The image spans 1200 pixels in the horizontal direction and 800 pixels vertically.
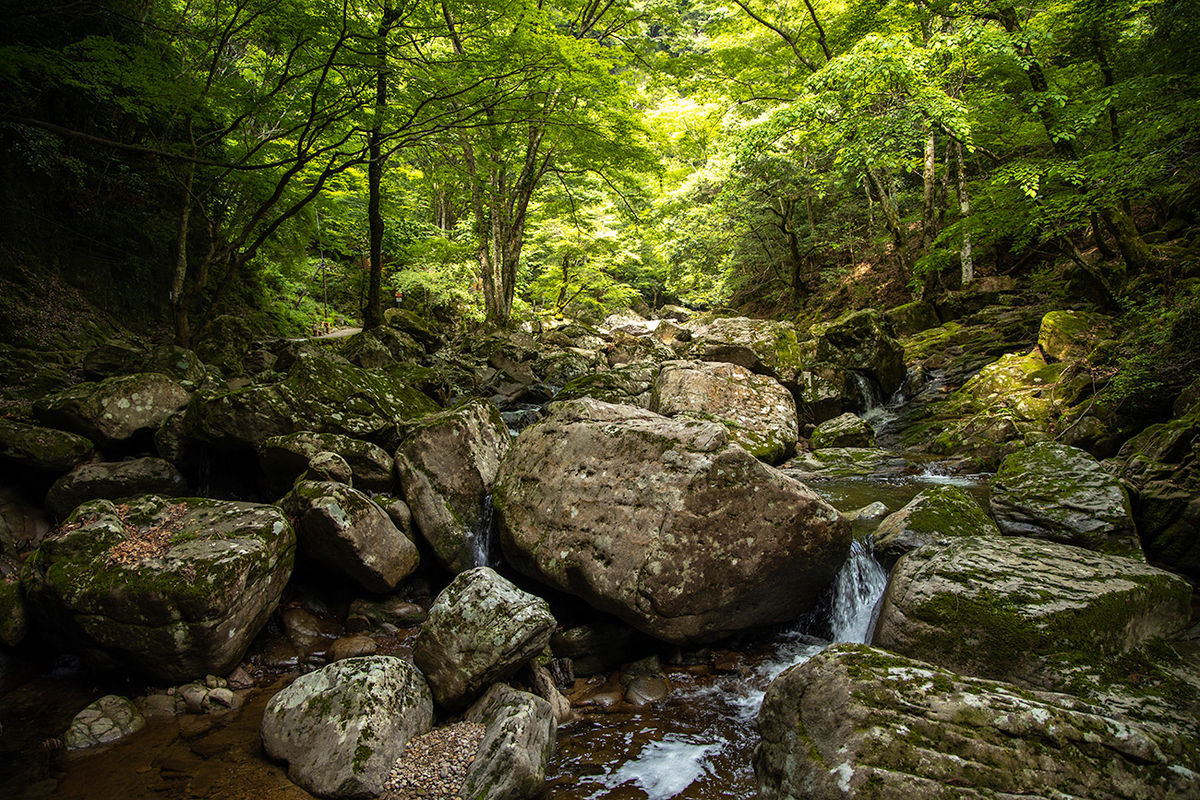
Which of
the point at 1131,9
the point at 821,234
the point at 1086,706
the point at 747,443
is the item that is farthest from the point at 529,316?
the point at 1086,706

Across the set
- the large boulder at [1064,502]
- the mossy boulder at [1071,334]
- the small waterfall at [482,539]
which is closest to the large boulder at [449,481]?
the small waterfall at [482,539]

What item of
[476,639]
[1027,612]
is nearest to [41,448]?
[476,639]

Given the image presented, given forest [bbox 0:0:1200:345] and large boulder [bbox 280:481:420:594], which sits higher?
forest [bbox 0:0:1200:345]

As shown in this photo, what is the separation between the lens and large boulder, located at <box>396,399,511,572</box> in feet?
18.3

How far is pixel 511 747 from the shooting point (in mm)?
3146

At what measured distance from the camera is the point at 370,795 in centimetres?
308

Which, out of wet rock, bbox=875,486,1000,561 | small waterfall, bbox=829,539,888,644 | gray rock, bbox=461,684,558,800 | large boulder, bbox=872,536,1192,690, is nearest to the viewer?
gray rock, bbox=461,684,558,800

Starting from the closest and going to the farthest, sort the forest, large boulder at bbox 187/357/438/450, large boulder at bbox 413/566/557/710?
large boulder at bbox 413/566/557/710
large boulder at bbox 187/357/438/450
the forest

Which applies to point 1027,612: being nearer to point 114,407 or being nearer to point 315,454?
point 315,454

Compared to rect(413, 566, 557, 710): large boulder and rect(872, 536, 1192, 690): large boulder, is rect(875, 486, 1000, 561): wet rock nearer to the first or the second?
rect(872, 536, 1192, 690): large boulder

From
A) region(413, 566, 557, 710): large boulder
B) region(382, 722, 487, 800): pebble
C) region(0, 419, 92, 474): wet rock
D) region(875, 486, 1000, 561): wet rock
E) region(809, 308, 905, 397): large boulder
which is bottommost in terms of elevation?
region(382, 722, 487, 800): pebble

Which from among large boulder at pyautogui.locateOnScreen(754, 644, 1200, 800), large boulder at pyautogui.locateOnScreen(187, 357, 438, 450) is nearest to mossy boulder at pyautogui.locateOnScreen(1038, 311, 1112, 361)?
large boulder at pyautogui.locateOnScreen(754, 644, 1200, 800)

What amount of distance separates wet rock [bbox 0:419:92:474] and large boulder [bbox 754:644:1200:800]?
276 inches

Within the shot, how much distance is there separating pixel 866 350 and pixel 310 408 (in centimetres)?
1133
